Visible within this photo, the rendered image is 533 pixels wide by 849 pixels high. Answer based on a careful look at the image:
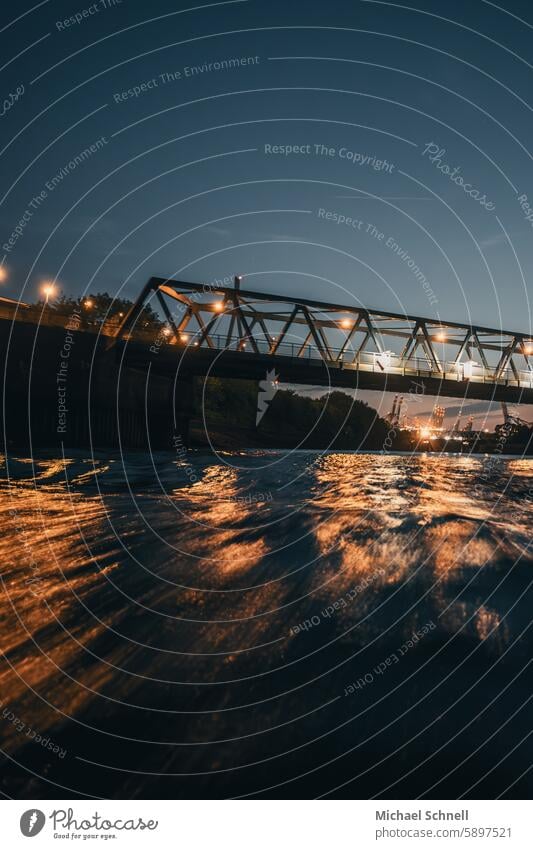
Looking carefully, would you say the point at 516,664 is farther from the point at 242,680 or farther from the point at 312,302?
the point at 312,302

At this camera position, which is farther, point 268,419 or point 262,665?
point 268,419

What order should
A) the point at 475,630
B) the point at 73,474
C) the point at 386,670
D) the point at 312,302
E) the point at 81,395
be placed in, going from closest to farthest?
the point at 386,670
the point at 475,630
the point at 73,474
the point at 81,395
the point at 312,302

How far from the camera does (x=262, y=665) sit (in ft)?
12.0

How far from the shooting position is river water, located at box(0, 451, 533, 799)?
2.60 meters

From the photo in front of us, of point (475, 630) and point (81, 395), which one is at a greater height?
point (81, 395)

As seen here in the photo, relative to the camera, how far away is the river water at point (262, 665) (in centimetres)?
260

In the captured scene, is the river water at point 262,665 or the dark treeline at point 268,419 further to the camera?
the dark treeline at point 268,419

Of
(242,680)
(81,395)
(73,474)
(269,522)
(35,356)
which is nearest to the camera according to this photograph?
(242,680)

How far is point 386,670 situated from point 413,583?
98.3 inches

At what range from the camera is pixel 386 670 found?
3.68 m

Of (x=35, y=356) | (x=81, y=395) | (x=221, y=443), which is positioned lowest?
(x=221, y=443)

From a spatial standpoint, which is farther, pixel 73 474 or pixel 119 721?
pixel 73 474

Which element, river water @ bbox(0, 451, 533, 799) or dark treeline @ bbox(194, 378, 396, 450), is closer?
river water @ bbox(0, 451, 533, 799)

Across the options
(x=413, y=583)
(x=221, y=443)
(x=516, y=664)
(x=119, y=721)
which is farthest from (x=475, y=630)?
(x=221, y=443)
